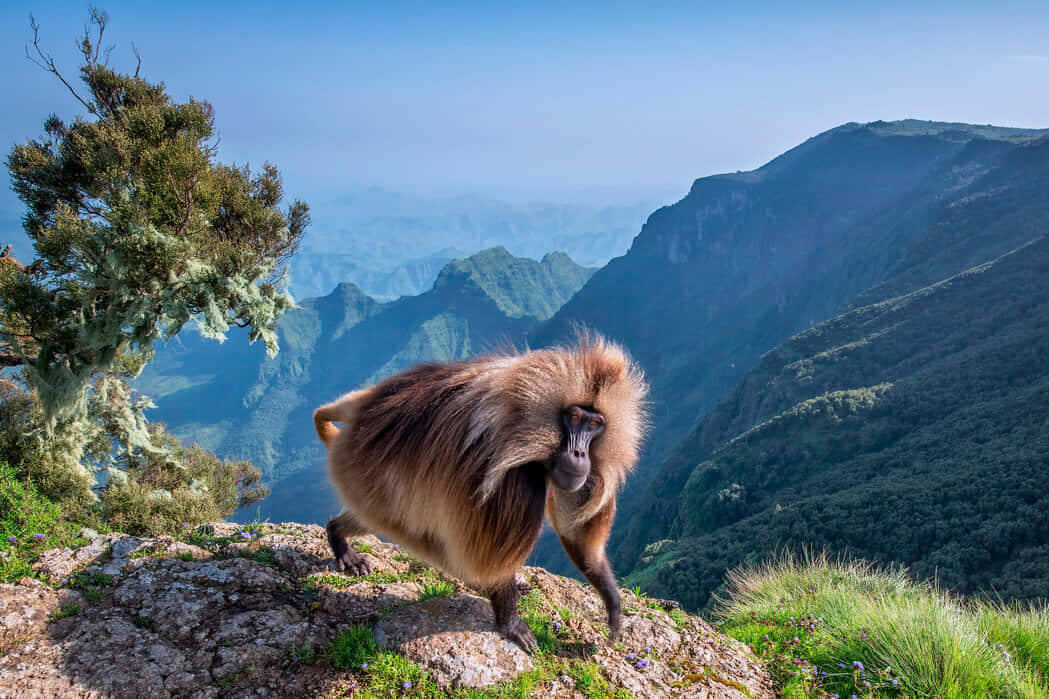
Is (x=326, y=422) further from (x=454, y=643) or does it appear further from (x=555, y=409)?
(x=555, y=409)

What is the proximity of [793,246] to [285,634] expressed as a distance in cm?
18749

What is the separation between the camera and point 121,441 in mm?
12680

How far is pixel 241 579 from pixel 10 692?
1.67 metres

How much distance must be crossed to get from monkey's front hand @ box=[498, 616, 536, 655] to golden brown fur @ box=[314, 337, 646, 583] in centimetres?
53

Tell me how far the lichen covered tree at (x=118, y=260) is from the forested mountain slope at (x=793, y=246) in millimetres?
68713

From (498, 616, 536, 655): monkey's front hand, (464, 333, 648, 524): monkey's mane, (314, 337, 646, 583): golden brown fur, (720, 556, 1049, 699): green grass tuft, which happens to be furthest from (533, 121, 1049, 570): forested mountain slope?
(464, 333, 648, 524): monkey's mane

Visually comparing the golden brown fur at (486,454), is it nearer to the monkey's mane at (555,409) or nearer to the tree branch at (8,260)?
the monkey's mane at (555,409)

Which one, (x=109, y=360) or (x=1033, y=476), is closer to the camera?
(x=109, y=360)

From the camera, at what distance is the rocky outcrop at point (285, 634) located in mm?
3900

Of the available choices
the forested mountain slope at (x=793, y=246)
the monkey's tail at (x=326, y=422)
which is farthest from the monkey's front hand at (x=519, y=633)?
the forested mountain slope at (x=793, y=246)

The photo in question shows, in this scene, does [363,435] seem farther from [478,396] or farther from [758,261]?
[758,261]

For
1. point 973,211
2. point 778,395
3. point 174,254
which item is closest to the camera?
point 174,254

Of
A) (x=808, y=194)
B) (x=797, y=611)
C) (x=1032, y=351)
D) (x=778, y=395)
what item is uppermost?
(x=808, y=194)

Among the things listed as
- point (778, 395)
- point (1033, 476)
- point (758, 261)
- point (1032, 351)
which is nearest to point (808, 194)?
point (758, 261)
